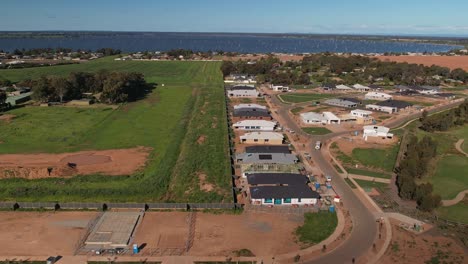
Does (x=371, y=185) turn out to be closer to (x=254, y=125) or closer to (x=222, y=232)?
(x=222, y=232)

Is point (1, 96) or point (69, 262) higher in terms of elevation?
point (1, 96)

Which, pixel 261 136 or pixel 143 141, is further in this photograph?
pixel 261 136

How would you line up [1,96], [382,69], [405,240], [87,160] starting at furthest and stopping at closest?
[382,69]
[1,96]
[87,160]
[405,240]

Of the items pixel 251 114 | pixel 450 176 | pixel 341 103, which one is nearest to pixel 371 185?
pixel 450 176

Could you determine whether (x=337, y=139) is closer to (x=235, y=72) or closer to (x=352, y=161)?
(x=352, y=161)

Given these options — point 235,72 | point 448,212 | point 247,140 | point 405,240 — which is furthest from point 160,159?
point 235,72

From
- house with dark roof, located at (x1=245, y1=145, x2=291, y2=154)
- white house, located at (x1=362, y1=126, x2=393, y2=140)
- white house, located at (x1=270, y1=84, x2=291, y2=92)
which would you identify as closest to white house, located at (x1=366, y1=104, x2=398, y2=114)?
A: white house, located at (x1=362, y1=126, x2=393, y2=140)
